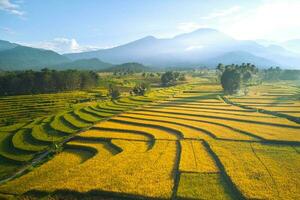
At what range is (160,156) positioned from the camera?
1204 inches

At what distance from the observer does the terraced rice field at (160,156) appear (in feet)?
75.7

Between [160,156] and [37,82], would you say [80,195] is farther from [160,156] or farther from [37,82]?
[37,82]

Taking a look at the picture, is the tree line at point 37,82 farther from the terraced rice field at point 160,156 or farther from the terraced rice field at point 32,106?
the terraced rice field at point 160,156

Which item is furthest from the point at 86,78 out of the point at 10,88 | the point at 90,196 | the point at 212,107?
the point at 90,196

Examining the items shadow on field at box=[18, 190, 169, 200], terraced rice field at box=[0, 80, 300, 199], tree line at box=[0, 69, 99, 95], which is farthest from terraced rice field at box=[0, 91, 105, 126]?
shadow on field at box=[18, 190, 169, 200]

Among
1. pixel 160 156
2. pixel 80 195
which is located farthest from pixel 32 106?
pixel 80 195

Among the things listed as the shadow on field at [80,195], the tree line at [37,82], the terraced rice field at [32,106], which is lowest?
the terraced rice field at [32,106]

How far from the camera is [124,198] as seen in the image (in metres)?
22.6

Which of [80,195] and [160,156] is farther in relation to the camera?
[160,156]

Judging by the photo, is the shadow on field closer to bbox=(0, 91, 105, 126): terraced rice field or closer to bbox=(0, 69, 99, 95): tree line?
bbox=(0, 91, 105, 126): terraced rice field

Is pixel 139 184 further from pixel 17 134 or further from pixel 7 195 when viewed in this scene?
pixel 17 134

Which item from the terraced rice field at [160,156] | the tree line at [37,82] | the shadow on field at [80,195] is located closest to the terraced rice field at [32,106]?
the terraced rice field at [160,156]

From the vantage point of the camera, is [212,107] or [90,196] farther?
[212,107]

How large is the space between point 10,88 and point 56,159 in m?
76.0
